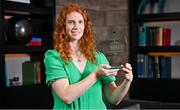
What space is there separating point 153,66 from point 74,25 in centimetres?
244

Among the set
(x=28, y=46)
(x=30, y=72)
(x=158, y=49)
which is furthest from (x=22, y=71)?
(x=158, y=49)

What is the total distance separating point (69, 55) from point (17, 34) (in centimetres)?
160

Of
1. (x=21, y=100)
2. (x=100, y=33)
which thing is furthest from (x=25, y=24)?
(x=100, y=33)

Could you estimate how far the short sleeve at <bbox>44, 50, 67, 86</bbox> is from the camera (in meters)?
1.16

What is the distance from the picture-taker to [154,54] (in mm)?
3574

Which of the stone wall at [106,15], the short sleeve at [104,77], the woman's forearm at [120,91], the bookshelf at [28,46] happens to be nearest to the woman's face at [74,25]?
the short sleeve at [104,77]

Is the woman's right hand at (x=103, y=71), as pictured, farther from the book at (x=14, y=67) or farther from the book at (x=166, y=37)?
the book at (x=166, y=37)

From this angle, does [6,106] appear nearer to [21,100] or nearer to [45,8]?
[21,100]

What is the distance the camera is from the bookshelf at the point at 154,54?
3.44 meters

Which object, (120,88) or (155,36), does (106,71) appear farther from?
(155,36)

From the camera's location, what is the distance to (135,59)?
3.63 m

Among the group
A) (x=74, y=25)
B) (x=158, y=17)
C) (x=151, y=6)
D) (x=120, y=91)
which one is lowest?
(x=120, y=91)

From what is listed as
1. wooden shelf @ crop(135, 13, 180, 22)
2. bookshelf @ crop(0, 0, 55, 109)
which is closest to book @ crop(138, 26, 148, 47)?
wooden shelf @ crop(135, 13, 180, 22)

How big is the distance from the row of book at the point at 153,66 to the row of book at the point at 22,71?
3.90 ft
